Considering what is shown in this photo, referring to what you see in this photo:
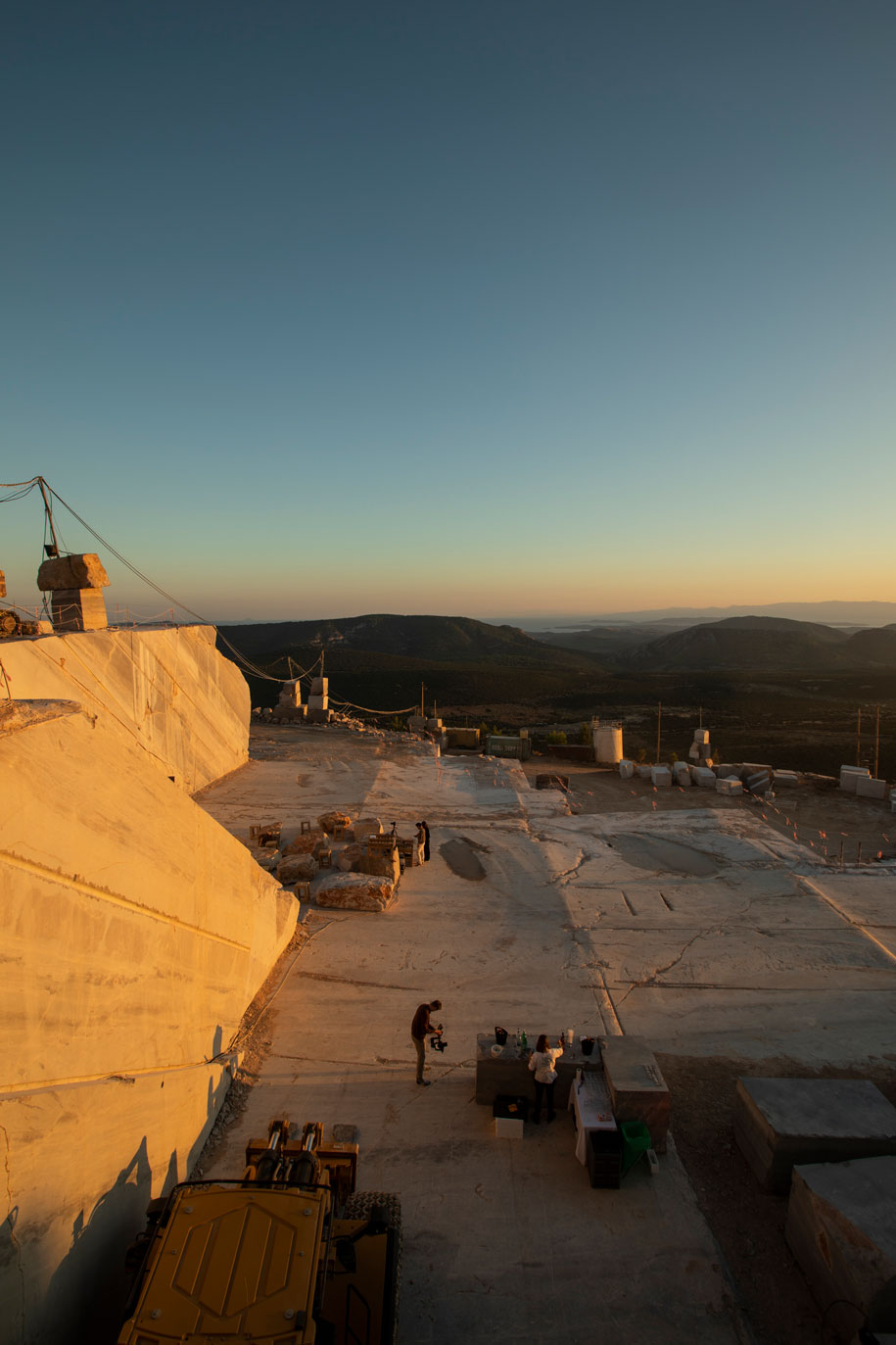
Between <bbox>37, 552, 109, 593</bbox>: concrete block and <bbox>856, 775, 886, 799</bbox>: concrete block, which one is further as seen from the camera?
<bbox>856, 775, 886, 799</bbox>: concrete block

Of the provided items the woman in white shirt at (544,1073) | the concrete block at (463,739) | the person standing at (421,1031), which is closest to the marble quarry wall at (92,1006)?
the person standing at (421,1031)

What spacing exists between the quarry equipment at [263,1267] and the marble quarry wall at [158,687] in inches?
295

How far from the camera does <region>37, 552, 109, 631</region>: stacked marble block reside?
1481cm

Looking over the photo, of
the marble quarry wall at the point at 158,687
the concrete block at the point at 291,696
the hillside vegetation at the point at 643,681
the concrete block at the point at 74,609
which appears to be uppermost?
the concrete block at the point at 74,609

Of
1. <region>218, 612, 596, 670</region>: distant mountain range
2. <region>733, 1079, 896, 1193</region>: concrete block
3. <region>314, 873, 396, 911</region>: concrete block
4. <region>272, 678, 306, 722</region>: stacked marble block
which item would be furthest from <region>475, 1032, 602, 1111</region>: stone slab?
<region>218, 612, 596, 670</region>: distant mountain range

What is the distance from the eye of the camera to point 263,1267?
11.1 feet

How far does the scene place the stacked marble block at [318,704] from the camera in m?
29.6

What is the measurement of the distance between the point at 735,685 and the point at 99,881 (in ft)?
225

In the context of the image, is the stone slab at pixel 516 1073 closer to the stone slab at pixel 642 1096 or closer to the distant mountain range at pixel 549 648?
the stone slab at pixel 642 1096

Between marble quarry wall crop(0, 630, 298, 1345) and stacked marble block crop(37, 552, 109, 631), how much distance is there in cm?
1019

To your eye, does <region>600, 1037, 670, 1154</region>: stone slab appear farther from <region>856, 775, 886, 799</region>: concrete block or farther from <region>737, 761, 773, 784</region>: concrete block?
<region>737, 761, 773, 784</region>: concrete block

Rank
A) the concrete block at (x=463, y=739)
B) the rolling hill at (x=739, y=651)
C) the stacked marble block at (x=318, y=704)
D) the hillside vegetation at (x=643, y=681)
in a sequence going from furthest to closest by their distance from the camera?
the rolling hill at (x=739, y=651)
the hillside vegetation at (x=643, y=681)
the stacked marble block at (x=318, y=704)
the concrete block at (x=463, y=739)

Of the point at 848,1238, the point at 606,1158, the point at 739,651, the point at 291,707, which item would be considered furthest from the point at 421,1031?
the point at 739,651

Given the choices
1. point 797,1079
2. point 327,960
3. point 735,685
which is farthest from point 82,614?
point 735,685
